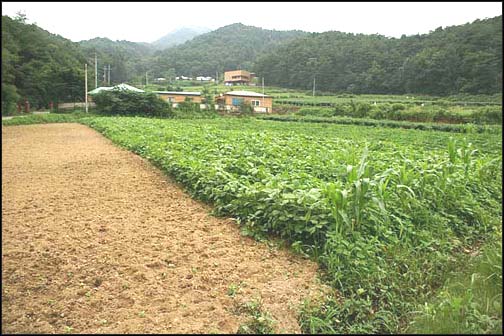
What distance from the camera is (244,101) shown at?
3275cm

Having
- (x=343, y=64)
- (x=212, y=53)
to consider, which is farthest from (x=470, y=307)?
(x=343, y=64)

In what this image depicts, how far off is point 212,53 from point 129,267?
28833mm

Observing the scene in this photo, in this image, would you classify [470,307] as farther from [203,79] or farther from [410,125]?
[203,79]

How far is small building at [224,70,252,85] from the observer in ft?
151

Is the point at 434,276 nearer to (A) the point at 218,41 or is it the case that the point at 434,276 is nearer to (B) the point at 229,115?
(A) the point at 218,41

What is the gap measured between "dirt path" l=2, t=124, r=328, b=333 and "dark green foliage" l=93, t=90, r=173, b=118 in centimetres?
1849

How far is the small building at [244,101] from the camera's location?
32922 millimetres

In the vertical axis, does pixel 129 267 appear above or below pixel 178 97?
below

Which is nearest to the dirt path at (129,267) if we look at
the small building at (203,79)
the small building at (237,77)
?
the small building at (203,79)

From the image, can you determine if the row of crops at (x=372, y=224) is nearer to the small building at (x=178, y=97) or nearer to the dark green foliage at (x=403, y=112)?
the dark green foliage at (x=403, y=112)

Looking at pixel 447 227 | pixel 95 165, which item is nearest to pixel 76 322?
pixel 447 227

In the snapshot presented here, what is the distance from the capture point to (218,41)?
26062 mm

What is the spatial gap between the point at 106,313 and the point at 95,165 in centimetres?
544

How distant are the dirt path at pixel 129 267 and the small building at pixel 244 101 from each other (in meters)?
28.6
